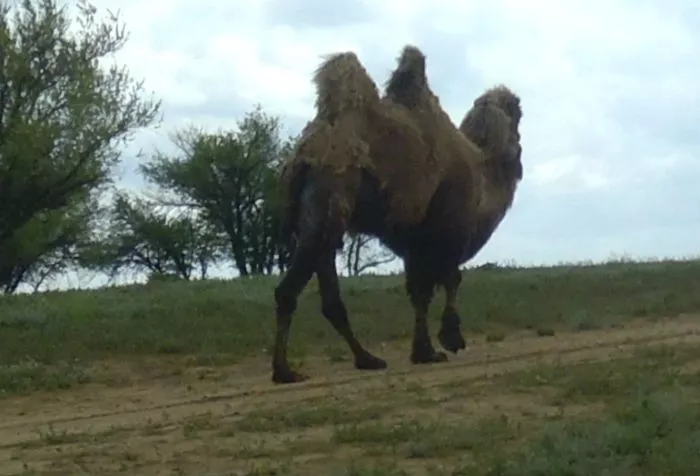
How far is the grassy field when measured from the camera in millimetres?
7699

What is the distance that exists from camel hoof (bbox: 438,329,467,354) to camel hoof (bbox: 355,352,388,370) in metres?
1.19

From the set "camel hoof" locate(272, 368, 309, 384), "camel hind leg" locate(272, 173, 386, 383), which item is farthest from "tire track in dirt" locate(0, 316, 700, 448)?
"camel hind leg" locate(272, 173, 386, 383)

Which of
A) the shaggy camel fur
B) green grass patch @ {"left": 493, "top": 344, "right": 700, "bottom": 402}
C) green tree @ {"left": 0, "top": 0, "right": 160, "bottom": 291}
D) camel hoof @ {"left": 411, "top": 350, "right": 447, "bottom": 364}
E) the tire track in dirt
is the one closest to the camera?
green grass patch @ {"left": 493, "top": 344, "right": 700, "bottom": 402}

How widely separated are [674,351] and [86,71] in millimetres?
16666

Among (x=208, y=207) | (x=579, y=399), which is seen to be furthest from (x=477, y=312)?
(x=208, y=207)

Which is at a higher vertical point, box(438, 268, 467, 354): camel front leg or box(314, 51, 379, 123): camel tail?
box(314, 51, 379, 123): camel tail

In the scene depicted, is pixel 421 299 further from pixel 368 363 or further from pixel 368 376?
pixel 368 376

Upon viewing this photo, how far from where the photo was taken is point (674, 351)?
1194 cm

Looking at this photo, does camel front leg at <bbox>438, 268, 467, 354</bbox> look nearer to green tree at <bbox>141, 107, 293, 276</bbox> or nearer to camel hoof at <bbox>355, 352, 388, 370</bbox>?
camel hoof at <bbox>355, 352, 388, 370</bbox>

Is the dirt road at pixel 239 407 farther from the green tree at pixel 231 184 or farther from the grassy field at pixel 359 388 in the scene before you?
the green tree at pixel 231 184

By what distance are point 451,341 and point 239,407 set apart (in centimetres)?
382

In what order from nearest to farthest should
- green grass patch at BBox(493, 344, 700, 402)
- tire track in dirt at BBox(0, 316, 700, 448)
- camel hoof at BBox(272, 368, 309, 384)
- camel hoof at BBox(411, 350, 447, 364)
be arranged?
green grass patch at BBox(493, 344, 700, 402)
tire track in dirt at BBox(0, 316, 700, 448)
camel hoof at BBox(272, 368, 309, 384)
camel hoof at BBox(411, 350, 447, 364)

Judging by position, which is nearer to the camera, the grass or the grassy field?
the grassy field

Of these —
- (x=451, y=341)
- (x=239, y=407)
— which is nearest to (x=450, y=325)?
(x=451, y=341)
